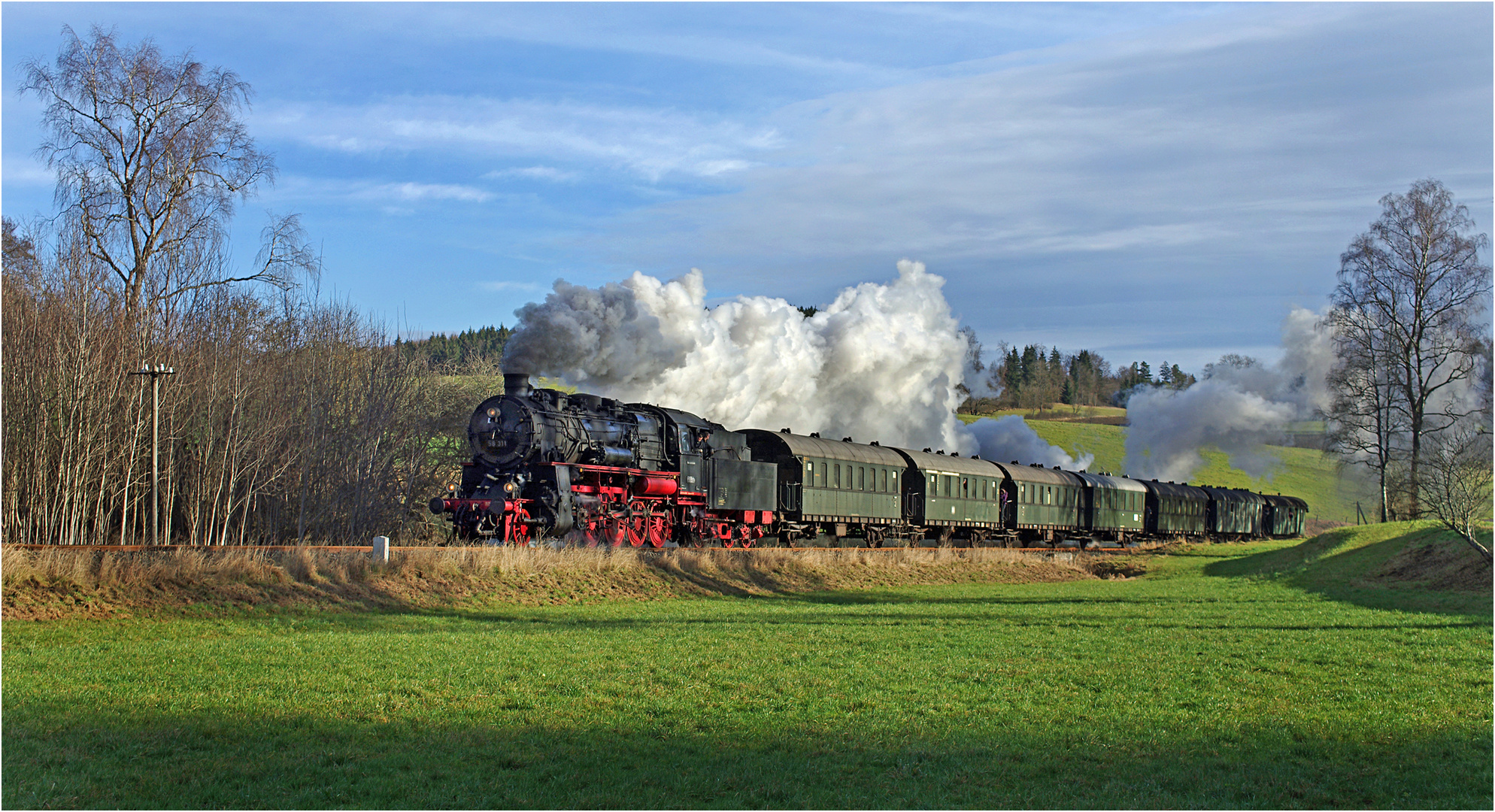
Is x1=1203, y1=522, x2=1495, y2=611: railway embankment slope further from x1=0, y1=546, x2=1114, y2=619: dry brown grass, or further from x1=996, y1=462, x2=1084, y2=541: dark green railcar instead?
x1=0, y1=546, x2=1114, y2=619: dry brown grass

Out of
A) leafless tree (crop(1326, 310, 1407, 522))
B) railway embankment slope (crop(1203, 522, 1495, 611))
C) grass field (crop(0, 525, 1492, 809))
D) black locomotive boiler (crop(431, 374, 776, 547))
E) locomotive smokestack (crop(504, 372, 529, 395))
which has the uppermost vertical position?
leafless tree (crop(1326, 310, 1407, 522))

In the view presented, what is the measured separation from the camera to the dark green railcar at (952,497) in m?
39.8

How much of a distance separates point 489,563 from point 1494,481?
20.6 m

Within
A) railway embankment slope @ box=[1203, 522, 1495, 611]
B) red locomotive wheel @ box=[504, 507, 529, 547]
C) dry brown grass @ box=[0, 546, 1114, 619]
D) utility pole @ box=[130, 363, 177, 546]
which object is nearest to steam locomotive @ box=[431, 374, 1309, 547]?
red locomotive wheel @ box=[504, 507, 529, 547]

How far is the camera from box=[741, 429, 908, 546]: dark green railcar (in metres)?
34.2

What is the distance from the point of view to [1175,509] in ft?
180

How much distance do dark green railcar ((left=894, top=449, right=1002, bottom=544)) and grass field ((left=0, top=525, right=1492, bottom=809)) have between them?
2151 centimetres

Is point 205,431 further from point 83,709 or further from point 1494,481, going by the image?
point 1494,481

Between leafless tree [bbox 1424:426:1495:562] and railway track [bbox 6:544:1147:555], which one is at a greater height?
leafless tree [bbox 1424:426:1495:562]

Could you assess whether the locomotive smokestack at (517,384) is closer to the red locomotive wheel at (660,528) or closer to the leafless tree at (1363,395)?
the red locomotive wheel at (660,528)

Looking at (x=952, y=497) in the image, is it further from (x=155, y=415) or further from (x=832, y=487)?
(x=155, y=415)

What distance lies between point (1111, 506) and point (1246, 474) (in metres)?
58.2

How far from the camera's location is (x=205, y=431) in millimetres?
28250

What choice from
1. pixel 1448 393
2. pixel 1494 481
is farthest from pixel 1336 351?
pixel 1494 481
